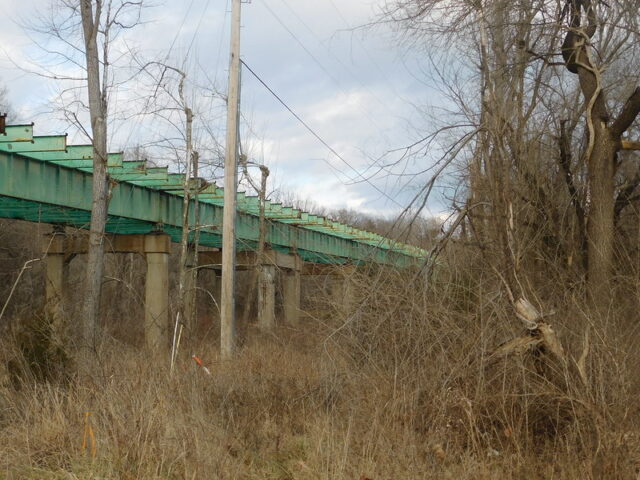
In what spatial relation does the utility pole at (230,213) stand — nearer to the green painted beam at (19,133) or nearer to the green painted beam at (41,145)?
the green painted beam at (41,145)

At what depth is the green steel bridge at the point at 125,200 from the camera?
13.3 m

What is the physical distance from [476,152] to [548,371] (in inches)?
152

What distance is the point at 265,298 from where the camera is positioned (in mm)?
22547

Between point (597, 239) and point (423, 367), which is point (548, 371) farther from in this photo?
point (597, 239)

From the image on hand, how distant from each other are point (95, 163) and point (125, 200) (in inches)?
163

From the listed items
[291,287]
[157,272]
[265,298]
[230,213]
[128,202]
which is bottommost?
[265,298]

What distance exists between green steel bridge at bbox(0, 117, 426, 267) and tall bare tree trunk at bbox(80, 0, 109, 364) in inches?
29.2

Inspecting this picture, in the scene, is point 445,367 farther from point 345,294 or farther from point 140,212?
point 140,212

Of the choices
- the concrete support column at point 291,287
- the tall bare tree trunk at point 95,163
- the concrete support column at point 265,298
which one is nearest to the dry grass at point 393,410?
the tall bare tree trunk at point 95,163

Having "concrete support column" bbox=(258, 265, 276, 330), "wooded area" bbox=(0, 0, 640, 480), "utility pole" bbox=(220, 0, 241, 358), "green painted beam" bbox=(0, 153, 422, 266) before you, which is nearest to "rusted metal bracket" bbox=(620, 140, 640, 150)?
"wooded area" bbox=(0, 0, 640, 480)

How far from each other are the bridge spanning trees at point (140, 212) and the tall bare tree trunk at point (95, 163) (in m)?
0.75

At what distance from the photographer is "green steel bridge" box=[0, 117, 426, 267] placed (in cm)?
1328

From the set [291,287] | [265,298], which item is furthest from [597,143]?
[291,287]

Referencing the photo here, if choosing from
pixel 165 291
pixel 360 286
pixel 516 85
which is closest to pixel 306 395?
pixel 360 286
